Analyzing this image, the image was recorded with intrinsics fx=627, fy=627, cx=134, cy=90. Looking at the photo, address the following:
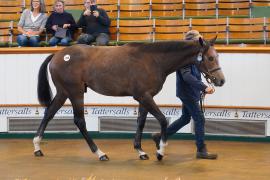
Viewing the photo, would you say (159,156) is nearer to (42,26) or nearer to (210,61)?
(210,61)

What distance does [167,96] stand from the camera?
11211 mm

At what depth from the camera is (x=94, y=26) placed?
40.2 feet

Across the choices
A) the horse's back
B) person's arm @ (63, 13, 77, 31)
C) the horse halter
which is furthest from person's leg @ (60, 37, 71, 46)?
the horse halter

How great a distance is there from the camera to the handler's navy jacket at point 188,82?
8992 millimetres

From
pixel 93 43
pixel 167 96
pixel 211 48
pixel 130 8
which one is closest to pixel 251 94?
pixel 167 96

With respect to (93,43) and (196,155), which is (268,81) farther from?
(93,43)

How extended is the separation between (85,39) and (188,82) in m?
3.67

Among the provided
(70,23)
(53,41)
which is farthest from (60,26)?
(53,41)

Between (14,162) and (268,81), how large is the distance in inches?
177

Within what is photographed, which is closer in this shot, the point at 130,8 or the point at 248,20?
the point at 248,20

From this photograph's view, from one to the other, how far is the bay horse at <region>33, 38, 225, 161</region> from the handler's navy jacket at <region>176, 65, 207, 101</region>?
139 mm

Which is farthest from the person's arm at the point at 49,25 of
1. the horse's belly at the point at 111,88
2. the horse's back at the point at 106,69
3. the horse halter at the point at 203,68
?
the horse halter at the point at 203,68

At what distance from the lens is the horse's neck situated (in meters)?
8.95

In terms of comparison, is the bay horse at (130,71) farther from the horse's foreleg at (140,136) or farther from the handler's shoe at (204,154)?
the handler's shoe at (204,154)
